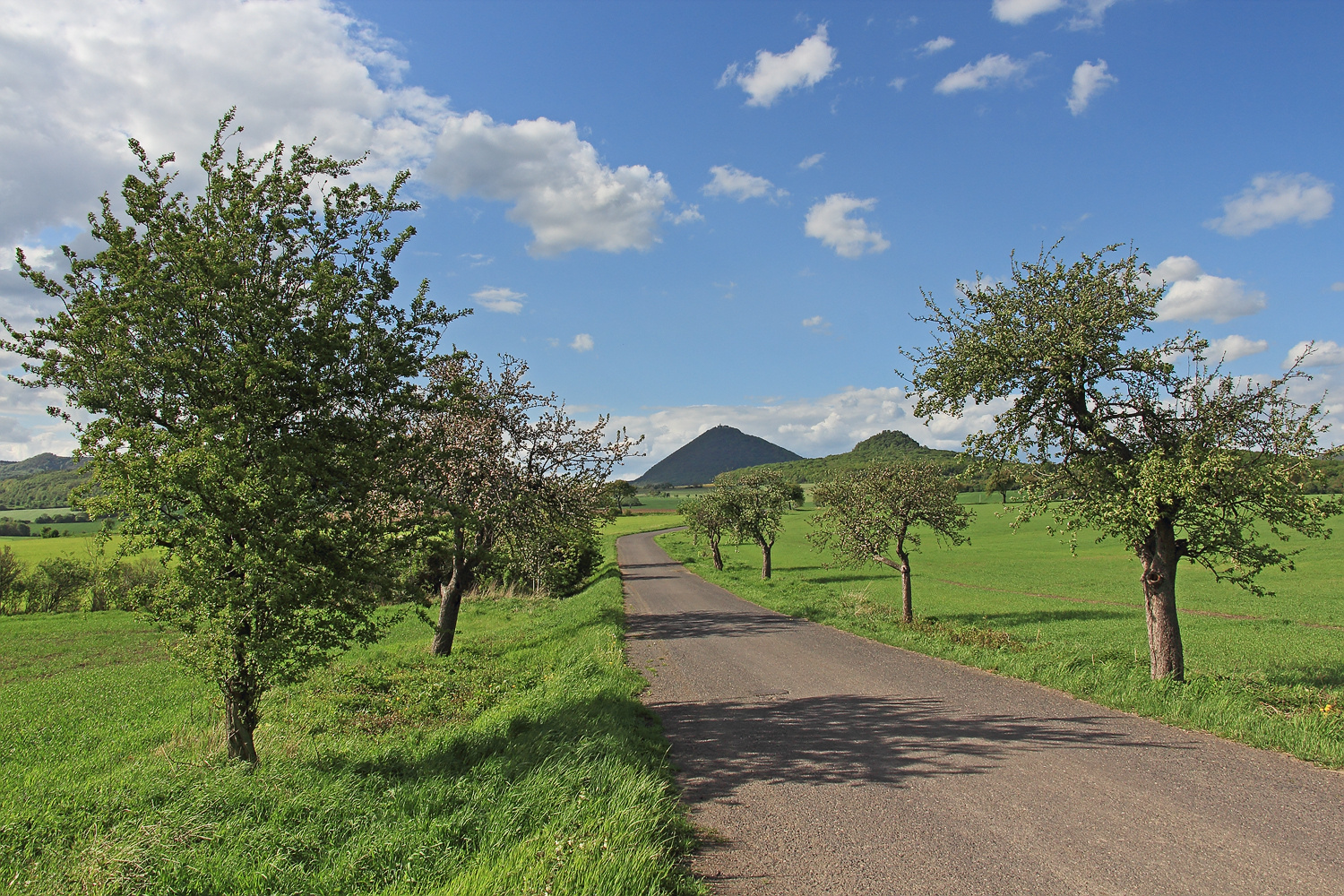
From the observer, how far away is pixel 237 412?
7.11m

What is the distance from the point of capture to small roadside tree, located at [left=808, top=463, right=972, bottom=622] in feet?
72.2

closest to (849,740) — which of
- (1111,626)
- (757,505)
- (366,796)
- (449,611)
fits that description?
(366,796)

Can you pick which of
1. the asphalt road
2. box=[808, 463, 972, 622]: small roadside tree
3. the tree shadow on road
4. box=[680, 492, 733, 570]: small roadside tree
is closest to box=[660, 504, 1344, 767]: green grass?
the asphalt road

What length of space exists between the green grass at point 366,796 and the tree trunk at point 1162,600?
30.1 feet

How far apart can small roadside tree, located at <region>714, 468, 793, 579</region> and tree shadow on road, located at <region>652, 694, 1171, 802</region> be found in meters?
29.4

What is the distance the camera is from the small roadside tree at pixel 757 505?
40719 mm

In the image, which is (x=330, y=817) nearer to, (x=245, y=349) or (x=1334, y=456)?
(x=245, y=349)

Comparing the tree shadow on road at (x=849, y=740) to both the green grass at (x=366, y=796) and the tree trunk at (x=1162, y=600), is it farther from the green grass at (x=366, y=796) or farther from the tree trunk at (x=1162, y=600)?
the tree trunk at (x=1162, y=600)

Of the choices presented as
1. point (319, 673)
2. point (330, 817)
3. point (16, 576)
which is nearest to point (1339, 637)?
point (330, 817)

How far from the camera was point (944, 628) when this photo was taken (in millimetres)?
17953

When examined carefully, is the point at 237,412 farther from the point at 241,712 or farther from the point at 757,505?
the point at 757,505

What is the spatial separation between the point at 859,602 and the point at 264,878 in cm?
2131

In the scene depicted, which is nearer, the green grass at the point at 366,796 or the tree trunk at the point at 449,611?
the green grass at the point at 366,796

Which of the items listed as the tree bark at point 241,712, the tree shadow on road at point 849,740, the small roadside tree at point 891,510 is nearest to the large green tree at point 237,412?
the tree bark at point 241,712
